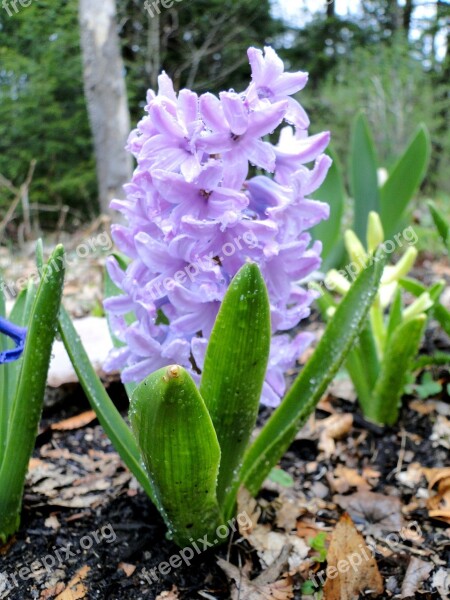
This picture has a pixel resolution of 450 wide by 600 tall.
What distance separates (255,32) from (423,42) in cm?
300

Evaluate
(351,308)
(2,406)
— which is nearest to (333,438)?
(351,308)

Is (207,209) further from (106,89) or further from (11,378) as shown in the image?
(106,89)

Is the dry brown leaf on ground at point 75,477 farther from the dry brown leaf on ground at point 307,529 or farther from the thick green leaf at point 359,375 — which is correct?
the thick green leaf at point 359,375

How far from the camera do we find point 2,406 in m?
1.24

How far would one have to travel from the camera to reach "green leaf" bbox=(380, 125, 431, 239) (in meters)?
2.35

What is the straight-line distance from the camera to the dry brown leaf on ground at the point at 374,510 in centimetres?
147

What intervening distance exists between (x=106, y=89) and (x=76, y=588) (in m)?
5.22

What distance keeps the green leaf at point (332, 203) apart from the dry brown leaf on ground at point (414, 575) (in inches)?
61.7

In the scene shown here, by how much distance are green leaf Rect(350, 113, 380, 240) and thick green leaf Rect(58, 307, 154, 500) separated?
1.63 m

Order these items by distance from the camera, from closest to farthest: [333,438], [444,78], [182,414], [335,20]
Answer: [182,414] < [333,438] < [444,78] < [335,20]

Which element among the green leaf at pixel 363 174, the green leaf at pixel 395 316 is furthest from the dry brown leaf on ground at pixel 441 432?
the green leaf at pixel 363 174

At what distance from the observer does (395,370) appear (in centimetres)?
184

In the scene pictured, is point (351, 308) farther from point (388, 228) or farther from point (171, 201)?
point (388, 228)

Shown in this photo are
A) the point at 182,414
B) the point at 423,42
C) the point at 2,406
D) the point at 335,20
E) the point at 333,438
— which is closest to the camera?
the point at 182,414
